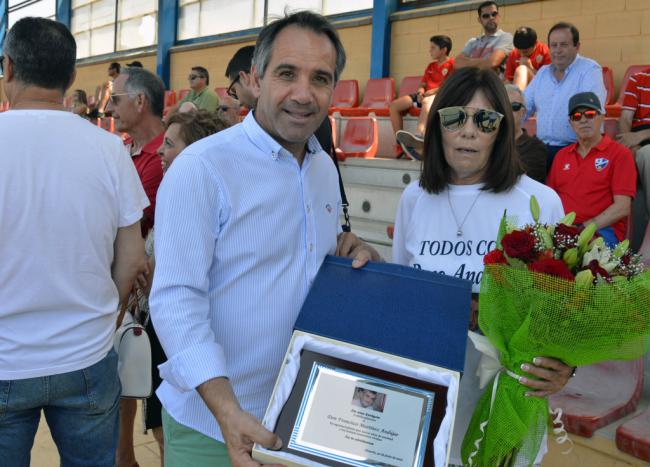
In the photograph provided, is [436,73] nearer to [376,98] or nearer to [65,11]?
[376,98]

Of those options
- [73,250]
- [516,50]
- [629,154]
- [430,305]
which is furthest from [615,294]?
[516,50]

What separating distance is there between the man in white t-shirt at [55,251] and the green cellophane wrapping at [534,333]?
1.16m

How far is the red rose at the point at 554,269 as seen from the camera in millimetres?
1314

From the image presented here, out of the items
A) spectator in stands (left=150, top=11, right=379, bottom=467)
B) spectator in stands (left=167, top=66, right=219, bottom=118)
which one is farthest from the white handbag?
spectator in stands (left=167, top=66, right=219, bottom=118)

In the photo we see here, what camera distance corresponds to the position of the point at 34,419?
6.03ft

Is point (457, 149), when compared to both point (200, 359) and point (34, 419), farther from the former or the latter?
point (34, 419)

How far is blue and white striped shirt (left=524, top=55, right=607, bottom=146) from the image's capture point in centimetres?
484

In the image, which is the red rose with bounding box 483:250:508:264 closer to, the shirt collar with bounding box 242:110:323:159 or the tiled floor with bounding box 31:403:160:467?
the shirt collar with bounding box 242:110:323:159

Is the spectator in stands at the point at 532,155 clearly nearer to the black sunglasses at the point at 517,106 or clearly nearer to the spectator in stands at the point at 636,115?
the black sunglasses at the point at 517,106

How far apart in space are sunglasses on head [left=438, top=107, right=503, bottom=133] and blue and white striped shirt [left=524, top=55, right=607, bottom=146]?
3223 millimetres

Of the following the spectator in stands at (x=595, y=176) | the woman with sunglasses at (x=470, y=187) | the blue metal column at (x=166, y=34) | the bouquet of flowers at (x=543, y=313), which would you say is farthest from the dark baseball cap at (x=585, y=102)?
the blue metal column at (x=166, y=34)

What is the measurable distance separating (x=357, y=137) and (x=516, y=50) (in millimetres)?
2406

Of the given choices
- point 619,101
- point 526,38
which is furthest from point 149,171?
point 619,101

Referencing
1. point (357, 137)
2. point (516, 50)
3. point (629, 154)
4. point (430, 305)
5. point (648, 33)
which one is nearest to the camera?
point (430, 305)
